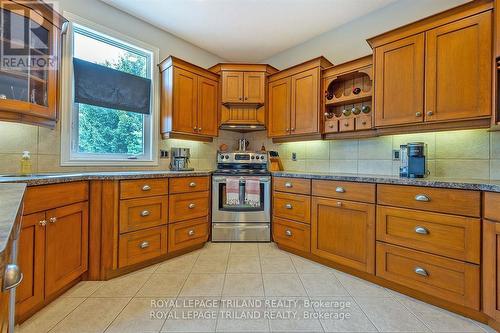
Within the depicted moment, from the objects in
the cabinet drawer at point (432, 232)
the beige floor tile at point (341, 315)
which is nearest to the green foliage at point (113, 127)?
the beige floor tile at point (341, 315)

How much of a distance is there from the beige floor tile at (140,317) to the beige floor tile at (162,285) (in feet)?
0.25

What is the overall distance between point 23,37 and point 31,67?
207 millimetres

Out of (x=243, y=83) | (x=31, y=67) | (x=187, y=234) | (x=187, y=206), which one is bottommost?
(x=187, y=234)

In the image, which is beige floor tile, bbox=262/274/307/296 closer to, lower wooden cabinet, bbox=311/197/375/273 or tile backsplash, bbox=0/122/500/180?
lower wooden cabinet, bbox=311/197/375/273

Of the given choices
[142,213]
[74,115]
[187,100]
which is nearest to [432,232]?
[142,213]

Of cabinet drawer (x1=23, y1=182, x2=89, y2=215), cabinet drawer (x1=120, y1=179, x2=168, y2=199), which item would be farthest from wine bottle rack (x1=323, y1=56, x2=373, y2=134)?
cabinet drawer (x1=23, y1=182, x2=89, y2=215)

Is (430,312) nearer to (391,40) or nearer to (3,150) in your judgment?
(391,40)

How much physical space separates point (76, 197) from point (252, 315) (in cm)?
158

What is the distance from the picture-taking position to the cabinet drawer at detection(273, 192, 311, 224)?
7.81ft

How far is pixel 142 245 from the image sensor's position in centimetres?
Answer: 211

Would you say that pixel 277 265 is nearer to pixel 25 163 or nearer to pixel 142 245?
pixel 142 245

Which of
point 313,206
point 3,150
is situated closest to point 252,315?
point 313,206

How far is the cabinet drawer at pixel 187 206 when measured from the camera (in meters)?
2.37

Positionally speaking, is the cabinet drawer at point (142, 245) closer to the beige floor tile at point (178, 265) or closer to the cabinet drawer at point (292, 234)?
the beige floor tile at point (178, 265)
